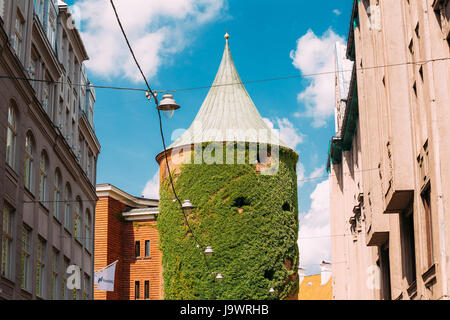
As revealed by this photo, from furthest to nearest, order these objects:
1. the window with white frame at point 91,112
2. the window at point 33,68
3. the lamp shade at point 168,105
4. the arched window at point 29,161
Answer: the window with white frame at point 91,112 → the window at point 33,68 → the arched window at point 29,161 → the lamp shade at point 168,105

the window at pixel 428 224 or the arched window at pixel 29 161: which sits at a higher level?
the arched window at pixel 29 161

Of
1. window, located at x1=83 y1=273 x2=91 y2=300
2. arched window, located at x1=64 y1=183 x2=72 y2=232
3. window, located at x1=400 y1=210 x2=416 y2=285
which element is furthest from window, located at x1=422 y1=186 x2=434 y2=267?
window, located at x1=83 y1=273 x2=91 y2=300

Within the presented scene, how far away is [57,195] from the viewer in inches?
1201

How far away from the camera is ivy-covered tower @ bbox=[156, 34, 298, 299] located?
134ft

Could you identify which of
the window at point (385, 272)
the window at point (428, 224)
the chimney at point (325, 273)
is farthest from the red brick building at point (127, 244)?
the window at point (428, 224)

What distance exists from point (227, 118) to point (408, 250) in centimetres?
2607

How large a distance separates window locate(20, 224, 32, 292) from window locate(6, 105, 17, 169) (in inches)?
105

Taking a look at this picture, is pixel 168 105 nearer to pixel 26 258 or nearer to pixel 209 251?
pixel 26 258

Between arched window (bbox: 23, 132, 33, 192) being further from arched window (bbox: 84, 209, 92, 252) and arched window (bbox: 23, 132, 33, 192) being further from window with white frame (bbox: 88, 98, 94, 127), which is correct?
window with white frame (bbox: 88, 98, 94, 127)

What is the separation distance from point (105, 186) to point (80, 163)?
38.1 feet

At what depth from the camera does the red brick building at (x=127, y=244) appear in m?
46.8

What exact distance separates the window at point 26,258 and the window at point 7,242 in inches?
69.5

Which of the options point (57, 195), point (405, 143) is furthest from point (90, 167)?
point (405, 143)

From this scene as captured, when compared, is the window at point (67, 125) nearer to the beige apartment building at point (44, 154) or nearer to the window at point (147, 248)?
the beige apartment building at point (44, 154)
